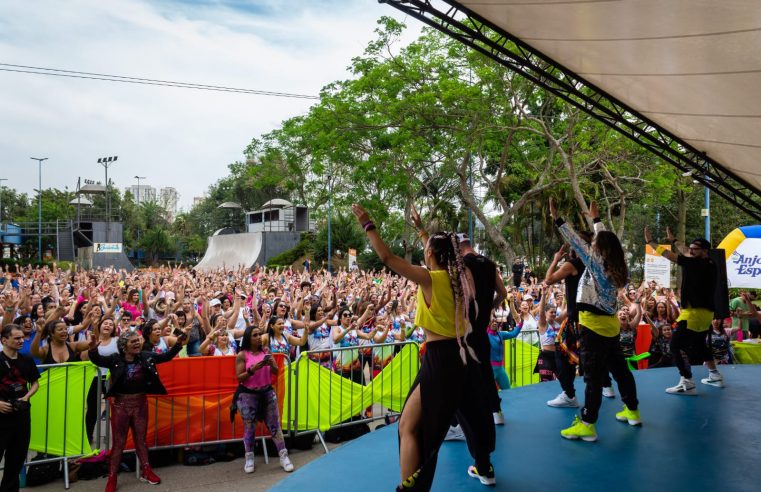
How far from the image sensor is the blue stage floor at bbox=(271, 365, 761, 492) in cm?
359

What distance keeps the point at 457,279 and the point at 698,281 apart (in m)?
3.28

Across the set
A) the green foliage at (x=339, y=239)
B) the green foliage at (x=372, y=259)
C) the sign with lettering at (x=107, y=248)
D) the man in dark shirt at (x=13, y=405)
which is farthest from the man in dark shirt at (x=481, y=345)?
the sign with lettering at (x=107, y=248)

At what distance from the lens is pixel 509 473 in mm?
3744

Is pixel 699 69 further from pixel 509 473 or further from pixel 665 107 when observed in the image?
pixel 509 473

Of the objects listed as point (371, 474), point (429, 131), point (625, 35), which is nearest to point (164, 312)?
point (371, 474)

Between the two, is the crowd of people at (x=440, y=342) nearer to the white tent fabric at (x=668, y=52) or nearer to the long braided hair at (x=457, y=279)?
the long braided hair at (x=457, y=279)

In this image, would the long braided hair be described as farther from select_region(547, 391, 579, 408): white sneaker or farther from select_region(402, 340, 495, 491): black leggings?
select_region(547, 391, 579, 408): white sneaker

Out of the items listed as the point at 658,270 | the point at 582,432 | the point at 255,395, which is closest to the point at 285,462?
the point at 255,395

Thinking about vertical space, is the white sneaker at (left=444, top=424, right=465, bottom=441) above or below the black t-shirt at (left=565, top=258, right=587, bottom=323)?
below

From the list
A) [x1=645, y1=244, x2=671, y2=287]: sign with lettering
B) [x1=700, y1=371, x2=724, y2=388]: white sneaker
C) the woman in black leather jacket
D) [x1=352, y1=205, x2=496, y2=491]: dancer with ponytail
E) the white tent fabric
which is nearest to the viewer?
[x1=352, y1=205, x2=496, y2=491]: dancer with ponytail

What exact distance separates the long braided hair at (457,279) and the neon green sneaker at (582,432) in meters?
1.59

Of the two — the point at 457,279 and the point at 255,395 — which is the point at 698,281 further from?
the point at 255,395

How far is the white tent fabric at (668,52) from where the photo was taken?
4.30 metres

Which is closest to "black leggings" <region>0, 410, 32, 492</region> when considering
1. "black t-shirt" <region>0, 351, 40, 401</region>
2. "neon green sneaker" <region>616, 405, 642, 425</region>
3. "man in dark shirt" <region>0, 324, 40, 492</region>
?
"man in dark shirt" <region>0, 324, 40, 492</region>
